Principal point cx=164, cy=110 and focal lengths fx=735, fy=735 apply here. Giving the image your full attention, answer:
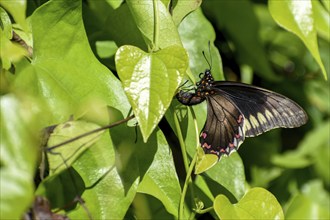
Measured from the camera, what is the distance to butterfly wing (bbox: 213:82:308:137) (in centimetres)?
110

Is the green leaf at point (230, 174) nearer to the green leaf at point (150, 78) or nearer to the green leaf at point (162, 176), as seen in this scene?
the green leaf at point (162, 176)

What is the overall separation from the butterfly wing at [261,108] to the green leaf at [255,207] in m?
0.16

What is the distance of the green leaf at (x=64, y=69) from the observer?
0.89 m

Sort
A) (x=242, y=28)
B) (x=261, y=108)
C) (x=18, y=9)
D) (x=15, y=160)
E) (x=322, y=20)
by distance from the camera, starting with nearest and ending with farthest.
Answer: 1. (x=15, y=160)
2. (x=18, y=9)
3. (x=261, y=108)
4. (x=322, y=20)
5. (x=242, y=28)

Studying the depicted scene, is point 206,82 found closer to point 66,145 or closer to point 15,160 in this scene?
point 66,145

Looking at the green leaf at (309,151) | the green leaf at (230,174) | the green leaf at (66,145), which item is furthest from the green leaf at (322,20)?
the green leaf at (309,151)

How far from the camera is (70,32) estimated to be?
0.94 metres

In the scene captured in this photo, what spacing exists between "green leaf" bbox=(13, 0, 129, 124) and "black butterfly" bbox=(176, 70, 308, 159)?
126 mm

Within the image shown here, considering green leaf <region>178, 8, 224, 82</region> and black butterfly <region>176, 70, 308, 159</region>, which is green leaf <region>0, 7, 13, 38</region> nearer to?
black butterfly <region>176, 70, 308, 159</region>

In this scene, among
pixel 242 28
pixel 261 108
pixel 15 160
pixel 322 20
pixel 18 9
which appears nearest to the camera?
pixel 15 160

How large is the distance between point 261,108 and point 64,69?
351mm

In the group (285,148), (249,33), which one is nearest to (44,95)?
(249,33)

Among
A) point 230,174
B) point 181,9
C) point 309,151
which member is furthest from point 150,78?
point 309,151

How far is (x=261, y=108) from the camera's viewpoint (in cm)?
113
